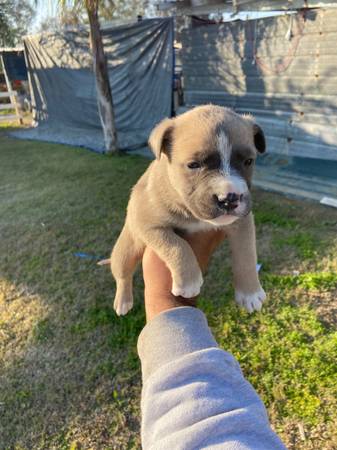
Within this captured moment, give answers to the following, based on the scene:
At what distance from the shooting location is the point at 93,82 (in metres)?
12.0

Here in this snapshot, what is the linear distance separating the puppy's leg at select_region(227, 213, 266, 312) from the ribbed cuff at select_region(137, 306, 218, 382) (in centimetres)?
67

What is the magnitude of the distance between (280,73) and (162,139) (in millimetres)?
6074

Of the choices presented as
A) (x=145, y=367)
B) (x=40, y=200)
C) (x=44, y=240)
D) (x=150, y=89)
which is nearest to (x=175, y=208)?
(x=145, y=367)

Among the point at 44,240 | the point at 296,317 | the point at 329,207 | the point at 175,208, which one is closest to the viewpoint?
the point at 175,208

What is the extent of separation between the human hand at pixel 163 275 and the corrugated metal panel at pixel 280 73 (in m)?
5.09

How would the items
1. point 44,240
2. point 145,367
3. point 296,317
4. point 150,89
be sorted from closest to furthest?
point 145,367
point 296,317
point 44,240
point 150,89

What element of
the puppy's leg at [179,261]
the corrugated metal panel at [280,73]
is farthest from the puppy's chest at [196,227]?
the corrugated metal panel at [280,73]

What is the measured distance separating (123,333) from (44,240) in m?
2.26

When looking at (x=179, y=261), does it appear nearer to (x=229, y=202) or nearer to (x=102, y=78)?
(x=229, y=202)

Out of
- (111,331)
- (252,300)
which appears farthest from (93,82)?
(252,300)

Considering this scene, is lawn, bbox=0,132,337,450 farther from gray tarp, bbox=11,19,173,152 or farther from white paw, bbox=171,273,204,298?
gray tarp, bbox=11,19,173,152

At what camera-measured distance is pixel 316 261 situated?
169 inches

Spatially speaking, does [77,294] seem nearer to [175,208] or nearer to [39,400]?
[39,400]

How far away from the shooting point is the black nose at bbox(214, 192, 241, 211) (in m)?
1.84
